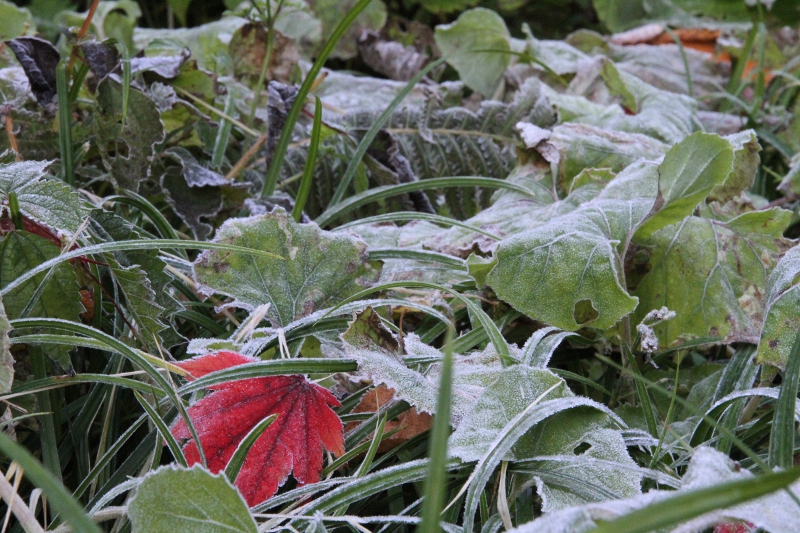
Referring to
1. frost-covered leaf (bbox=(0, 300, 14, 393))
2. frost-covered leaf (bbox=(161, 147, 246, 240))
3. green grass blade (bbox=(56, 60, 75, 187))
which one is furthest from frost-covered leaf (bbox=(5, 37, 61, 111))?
frost-covered leaf (bbox=(0, 300, 14, 393))

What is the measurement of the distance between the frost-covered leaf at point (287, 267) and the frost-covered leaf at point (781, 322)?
1.40 ft

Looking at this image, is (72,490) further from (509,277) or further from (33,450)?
(509,277)

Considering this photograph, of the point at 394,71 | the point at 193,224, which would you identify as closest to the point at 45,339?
the point at 193,224

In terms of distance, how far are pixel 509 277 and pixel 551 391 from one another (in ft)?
0.60

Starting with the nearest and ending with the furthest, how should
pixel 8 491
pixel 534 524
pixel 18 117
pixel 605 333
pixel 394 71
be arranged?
1. pixel 534 524
2. pixel 8 491
3. pixel 605 333
4. pixel 18 117
5. pixel 394 71

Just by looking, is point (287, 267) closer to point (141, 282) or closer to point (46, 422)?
point (141, 282)

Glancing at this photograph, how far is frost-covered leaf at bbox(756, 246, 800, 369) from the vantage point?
0.67 metres

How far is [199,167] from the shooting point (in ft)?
3.49

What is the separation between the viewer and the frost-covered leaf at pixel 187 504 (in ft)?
1.57

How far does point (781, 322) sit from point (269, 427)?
51 cm

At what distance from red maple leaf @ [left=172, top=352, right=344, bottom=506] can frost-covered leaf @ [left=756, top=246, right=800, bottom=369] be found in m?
0.43

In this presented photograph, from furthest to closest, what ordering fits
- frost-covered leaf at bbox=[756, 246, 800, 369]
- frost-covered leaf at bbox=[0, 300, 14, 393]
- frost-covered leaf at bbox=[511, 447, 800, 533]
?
frost-covered leaf at bbox=[756, 246, 800, 369] < frost-covered leaf at bbox=[0, 300, 14, 393] < frost-covered leaf at bbox=[511, 447, 800, 533]

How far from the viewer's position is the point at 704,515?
43 cm

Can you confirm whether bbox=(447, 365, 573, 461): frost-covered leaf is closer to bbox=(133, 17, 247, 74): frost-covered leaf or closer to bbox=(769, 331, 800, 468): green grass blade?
bbox=(769, 331, 800, 468): green grass blade
